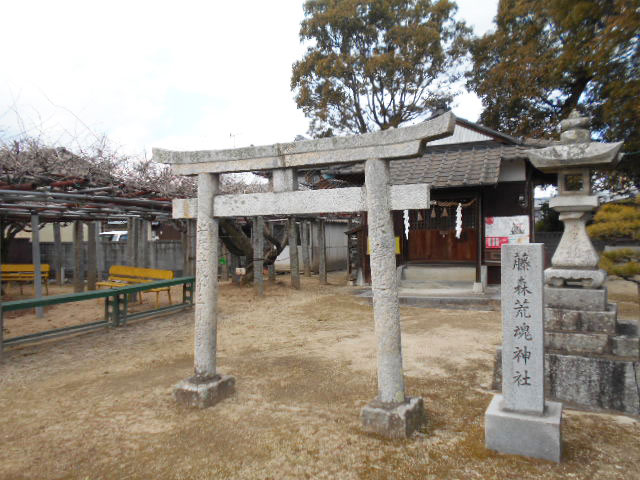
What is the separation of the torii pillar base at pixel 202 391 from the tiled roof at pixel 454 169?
7.16m

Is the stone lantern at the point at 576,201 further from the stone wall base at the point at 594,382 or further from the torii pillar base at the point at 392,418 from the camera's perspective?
the torii pillar base at the point at 392,418

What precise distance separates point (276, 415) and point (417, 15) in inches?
844

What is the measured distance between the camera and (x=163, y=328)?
29.7 feet

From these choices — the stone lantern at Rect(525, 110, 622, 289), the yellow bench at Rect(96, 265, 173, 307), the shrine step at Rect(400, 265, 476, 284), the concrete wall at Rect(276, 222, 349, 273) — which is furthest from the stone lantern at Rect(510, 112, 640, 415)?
the concrete wall at Rect(276, 222, 349, 273)

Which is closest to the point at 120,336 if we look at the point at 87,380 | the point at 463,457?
the point at 87,380

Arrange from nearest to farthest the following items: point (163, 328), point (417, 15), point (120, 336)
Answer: point (120, 336)
point (163, 328)
point (417, 15)

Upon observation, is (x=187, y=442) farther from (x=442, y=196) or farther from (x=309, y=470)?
(x=442, y=196)

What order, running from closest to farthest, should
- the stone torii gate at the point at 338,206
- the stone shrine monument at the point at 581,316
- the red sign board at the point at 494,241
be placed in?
the stone torii gate at the point at 338,206 → the stone shrine monument at the point at 581,316 → the red sign board at the point at 494,241

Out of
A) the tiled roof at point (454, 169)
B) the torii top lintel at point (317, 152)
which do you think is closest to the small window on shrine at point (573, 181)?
the tiled roof at point (454, 169)

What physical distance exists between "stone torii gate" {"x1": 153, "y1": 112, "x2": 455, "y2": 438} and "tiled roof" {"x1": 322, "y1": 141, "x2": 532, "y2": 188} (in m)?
6.17

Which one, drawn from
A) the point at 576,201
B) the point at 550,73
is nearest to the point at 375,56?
the point at 550,73

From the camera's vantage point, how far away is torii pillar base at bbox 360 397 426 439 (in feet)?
13.0

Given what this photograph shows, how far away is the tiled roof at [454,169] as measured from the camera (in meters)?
11.3

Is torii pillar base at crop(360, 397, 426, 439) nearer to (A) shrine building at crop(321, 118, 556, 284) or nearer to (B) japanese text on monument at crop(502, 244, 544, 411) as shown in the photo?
(B) japanese text on monument at crop(502, 244, 544, 411)
